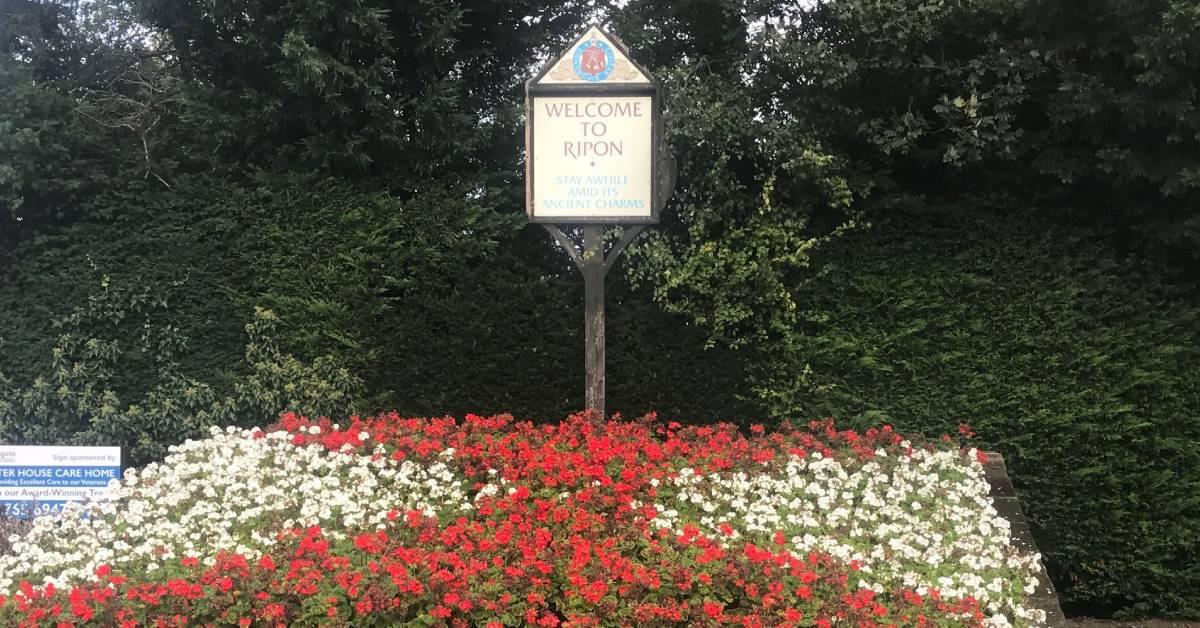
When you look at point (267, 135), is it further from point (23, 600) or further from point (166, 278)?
point (23, 600)

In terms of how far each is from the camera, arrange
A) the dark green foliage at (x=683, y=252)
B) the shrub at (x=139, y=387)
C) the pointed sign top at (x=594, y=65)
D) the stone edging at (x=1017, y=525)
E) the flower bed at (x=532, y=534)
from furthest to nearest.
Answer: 1. the shrub at (x=139, y=387)
2. the dark green foliage at (x=683, y=252)
3. the pointed sign top at (x=594, y=65)
4. the stone edging at (x=1017, y=525)
5. the flower bed at (x=532, y=534)

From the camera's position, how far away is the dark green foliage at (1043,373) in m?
5.05

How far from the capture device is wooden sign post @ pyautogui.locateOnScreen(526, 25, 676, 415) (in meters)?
4.82

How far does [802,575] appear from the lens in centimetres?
314

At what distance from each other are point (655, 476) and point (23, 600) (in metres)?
2.58

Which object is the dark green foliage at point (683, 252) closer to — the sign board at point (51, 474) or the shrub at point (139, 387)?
the shrub at point (139, 387)

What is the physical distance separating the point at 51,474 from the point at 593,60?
4.00 meters

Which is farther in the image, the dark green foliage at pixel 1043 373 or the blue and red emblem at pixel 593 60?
the dark green foliage at pixel 1043 373

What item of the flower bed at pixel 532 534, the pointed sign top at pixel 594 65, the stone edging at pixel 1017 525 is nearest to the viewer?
the flower bed at pixel 532 534

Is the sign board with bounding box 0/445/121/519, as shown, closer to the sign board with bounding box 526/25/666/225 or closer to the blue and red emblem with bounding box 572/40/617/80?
the sign board with bounding box 526/25/666/225

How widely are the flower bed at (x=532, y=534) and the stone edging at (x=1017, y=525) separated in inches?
5.3

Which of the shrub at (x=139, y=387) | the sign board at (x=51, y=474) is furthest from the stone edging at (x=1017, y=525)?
the sign board at (x=51, y=474)

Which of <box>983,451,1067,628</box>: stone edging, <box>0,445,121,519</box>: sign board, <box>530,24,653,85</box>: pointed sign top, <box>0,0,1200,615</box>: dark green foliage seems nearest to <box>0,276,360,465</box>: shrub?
<box>0,0,1200,615</box>: dark green foliage

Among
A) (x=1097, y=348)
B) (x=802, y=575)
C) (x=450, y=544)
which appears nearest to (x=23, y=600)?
(x=450, y=544)
